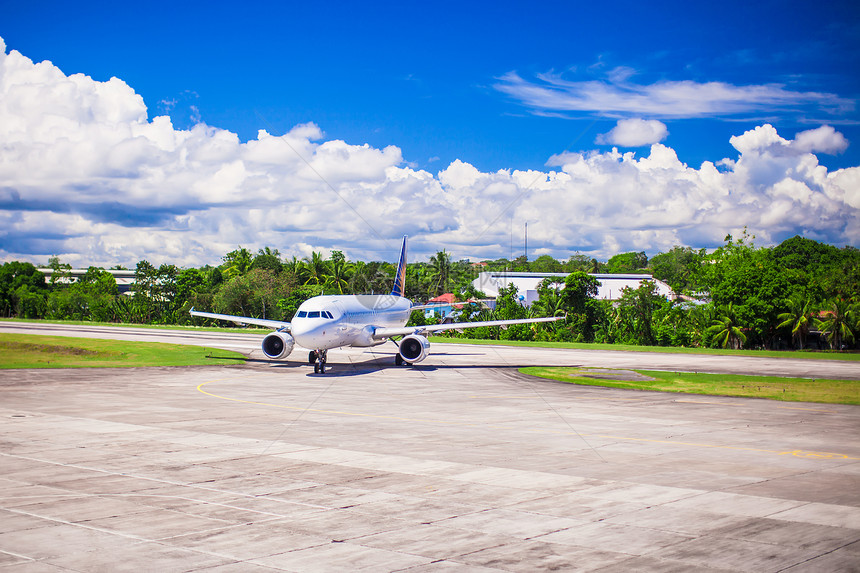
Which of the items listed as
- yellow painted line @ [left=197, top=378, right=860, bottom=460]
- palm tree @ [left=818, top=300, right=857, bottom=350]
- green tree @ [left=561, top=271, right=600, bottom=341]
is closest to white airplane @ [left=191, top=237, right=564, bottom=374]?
yellow painted line @ [left=197, top=378, right=860, bottom=460]

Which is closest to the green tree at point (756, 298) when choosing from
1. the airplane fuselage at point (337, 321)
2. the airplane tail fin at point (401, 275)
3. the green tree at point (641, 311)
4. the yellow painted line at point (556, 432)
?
the green tree at point (641, 311)

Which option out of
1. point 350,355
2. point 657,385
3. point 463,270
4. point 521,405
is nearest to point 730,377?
point 657,385

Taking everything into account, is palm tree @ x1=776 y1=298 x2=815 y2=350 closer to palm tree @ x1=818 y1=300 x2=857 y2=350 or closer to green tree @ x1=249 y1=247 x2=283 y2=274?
palm tree @ x1=818 y1=300 x2=857 y2=350

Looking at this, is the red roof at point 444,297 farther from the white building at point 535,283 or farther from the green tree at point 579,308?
the green tree at point 579,308

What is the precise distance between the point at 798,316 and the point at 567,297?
24.7 metres

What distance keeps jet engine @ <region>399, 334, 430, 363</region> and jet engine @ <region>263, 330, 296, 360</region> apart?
22.2 feet

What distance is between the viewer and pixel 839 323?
70000 millimetres

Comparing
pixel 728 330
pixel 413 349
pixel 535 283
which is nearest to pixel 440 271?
pixel 535 283

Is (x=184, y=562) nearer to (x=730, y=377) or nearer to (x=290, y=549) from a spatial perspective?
(x=290, y=549)

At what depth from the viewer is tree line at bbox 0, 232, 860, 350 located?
2854 inches

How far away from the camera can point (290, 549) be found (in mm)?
9930

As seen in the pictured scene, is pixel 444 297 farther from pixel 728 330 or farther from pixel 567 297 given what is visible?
pixel 728 330

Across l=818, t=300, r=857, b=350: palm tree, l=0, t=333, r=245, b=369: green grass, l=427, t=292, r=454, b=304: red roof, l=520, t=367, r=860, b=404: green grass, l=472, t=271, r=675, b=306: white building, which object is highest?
l=472, t=271, r=675, b=306: white building

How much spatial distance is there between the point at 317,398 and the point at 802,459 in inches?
713
